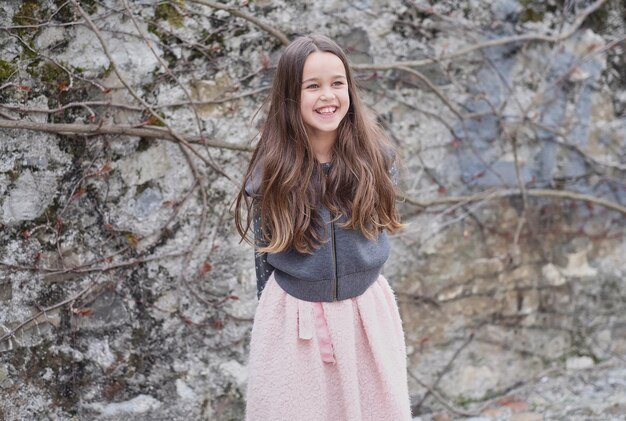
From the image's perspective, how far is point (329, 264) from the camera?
183cm

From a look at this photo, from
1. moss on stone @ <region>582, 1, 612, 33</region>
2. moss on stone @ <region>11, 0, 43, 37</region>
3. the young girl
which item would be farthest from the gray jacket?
moss on stone @ <region>582, 1, 612, 33</region>

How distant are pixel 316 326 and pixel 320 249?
0.68ft

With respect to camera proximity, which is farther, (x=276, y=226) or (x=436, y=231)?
(x=436, y=231)

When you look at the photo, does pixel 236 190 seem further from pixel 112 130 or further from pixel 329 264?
pixel 329 264

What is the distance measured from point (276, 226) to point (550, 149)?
1.82m

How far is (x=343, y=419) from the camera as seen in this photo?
1.87m

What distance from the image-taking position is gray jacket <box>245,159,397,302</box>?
6.02ft

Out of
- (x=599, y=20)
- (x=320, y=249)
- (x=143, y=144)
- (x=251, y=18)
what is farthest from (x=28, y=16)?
(x=599, y=20)

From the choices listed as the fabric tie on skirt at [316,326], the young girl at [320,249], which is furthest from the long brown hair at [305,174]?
the fabric tie on skirt at [316,326]

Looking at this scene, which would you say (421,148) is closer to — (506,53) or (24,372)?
(506,53)

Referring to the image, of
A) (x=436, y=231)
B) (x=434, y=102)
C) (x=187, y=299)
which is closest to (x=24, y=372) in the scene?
(x=187, y=299)

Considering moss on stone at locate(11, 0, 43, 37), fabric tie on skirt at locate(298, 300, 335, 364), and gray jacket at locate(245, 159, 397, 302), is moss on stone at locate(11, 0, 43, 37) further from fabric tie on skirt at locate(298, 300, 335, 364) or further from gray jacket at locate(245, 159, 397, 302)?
fabric tie on skirt at locate(298, 300, 335, 364)

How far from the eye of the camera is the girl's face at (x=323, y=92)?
1.78 meters

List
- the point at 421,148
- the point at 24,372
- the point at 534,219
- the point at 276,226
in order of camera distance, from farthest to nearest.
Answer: the point at 534,219
the point at 421,148
the point at 24,372
the point at 276,226
